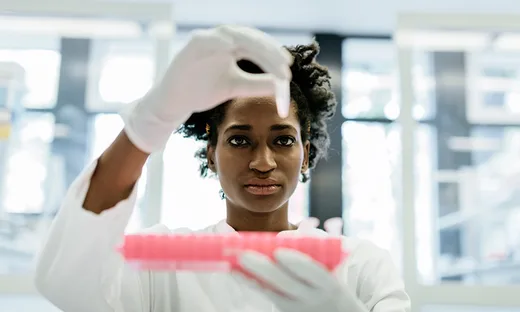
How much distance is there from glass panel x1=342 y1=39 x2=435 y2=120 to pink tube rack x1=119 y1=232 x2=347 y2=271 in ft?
9.73

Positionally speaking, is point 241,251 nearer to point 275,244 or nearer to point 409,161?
point 275,244

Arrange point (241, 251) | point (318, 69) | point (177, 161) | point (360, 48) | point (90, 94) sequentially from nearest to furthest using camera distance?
point (241, 251) → point (318, 69) → point (90, 94) → point (177, 161) → point (360, 48)

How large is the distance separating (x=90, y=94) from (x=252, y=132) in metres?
1.87

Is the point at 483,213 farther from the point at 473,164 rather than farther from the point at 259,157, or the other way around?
the point at 259,157

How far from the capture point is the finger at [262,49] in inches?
27.5

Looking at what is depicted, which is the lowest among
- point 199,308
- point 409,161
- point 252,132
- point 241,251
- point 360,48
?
point 199,308

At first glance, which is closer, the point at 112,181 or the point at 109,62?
the point at 112,181

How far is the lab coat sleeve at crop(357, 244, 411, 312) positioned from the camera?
0.96 metres

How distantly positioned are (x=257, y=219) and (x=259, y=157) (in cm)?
16

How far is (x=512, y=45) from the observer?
254cm

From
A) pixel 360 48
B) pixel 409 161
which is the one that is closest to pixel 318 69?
pixel 409 161

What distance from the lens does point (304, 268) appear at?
0.68 m

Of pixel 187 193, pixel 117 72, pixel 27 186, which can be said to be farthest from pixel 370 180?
pixel 27 186

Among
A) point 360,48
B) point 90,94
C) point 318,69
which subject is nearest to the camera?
point 318,69
